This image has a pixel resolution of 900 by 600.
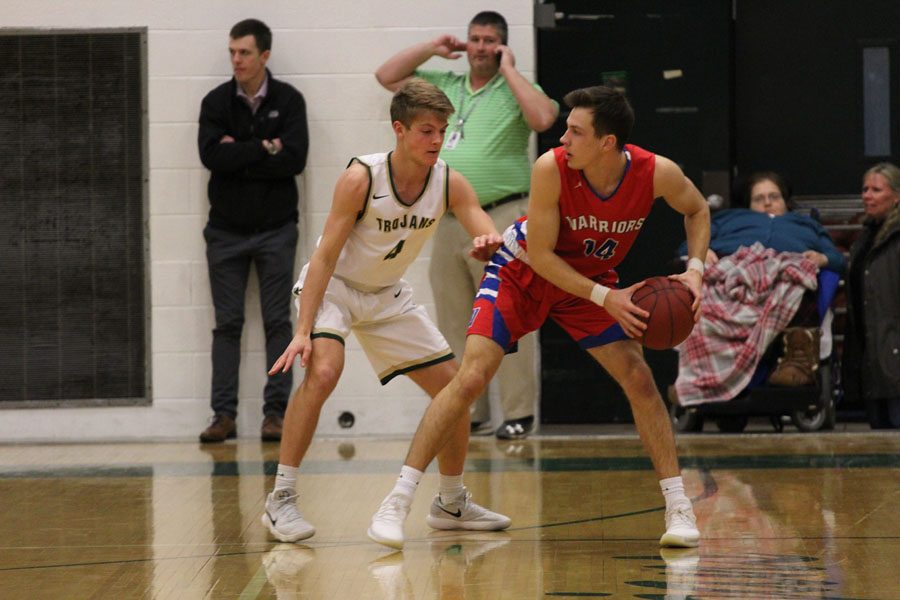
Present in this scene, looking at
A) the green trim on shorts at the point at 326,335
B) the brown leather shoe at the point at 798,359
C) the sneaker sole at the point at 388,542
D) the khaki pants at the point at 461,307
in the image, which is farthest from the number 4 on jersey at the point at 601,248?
the brown leather shoe at the point at 798,359

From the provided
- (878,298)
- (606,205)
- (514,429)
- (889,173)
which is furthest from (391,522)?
(889,173)

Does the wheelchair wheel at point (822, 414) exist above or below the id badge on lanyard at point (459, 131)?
below

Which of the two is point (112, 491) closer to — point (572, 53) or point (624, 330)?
point (624, 330)

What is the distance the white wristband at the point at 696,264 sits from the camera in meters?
4.48

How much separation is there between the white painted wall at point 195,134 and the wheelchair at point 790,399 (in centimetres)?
147

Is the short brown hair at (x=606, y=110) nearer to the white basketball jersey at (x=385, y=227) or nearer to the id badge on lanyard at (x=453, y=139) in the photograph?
the white basketball jersey at (x=385, y=227)

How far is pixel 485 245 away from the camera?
447cm

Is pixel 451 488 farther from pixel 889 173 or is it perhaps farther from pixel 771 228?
pixel 889 173

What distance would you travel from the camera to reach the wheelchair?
23.0 ft

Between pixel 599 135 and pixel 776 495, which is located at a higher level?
pixel 599 135

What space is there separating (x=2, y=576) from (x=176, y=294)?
3.42m

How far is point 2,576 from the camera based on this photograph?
4.07 m

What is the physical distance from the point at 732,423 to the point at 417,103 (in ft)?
11.4

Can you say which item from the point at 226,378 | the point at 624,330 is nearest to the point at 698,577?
the point at 624,330
